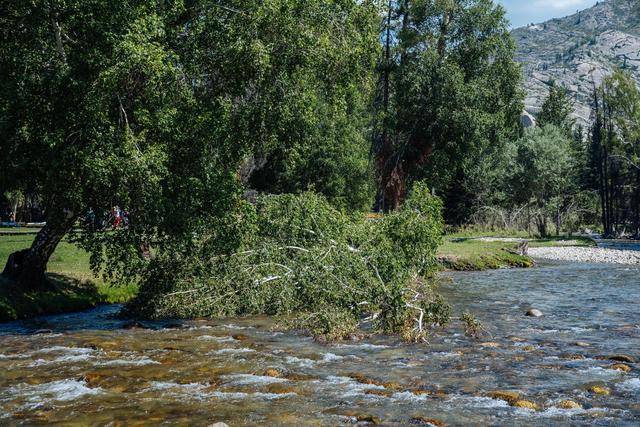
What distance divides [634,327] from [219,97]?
45.6ft

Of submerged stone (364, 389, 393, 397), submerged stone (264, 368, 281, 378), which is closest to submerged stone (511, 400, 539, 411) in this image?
submerged stone (364, 389, 393, 397)

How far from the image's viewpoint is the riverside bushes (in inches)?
650

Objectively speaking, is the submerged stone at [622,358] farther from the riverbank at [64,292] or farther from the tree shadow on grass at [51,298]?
the tree shadow on grass at [51,298]

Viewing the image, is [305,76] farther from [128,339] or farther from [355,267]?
[128,339]

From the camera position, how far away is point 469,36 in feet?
166

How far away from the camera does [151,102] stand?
53.2 feet

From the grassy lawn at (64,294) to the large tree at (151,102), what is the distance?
2.81 feet

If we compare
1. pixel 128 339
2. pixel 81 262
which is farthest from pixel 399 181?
pixel 128 339

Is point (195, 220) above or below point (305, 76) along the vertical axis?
below

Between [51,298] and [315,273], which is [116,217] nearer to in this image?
[51,298]

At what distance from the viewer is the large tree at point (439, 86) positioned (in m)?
48.6

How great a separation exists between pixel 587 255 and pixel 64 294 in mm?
37078

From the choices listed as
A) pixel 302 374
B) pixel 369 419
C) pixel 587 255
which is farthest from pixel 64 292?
pixel 587 255

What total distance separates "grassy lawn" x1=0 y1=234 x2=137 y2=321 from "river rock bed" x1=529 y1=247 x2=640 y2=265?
104 feet
